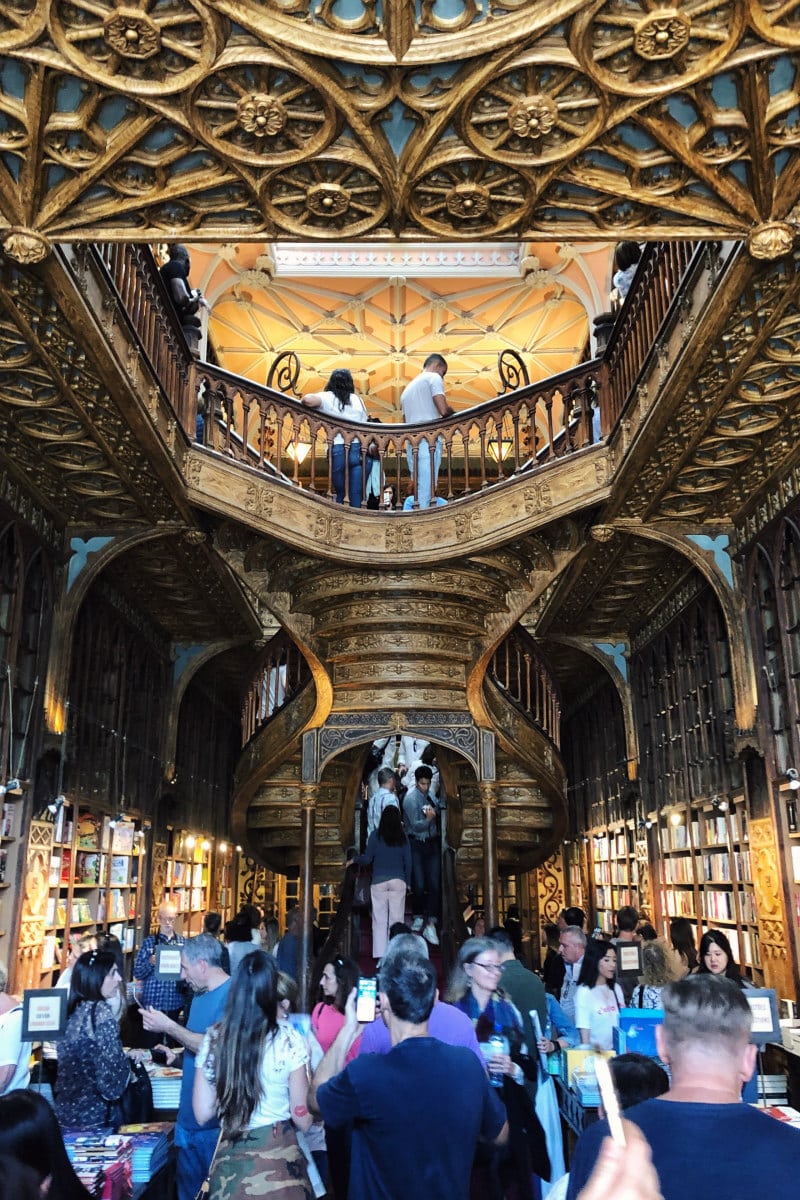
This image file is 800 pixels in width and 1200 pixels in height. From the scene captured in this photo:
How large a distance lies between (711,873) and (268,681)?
15.5ft

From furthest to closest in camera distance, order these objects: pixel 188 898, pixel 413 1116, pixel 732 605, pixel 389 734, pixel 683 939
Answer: pixel 188 898 < pixel 389 734 < pixel 732 605 < pixel 683 939 < pixel 413 1116

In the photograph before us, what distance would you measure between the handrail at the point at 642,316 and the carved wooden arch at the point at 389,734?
338 centimetres

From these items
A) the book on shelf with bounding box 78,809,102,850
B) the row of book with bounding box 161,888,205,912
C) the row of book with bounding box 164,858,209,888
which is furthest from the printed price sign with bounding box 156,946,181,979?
the row of book with bounding box 161,888,205,912

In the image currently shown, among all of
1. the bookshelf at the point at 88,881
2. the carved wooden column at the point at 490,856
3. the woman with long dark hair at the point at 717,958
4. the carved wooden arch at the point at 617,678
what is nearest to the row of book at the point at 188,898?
the bookshelf at the point at 88,881

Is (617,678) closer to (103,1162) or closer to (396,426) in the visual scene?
(396,426)

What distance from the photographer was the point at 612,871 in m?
12.1

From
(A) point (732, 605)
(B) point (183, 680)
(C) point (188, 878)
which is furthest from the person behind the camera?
(C) point (188, 878)

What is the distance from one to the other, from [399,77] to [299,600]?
17.7 ft

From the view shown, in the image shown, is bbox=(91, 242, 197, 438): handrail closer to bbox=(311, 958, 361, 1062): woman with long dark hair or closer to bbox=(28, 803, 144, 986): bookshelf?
bbox=(28, 803, 144, 986): bookshelf

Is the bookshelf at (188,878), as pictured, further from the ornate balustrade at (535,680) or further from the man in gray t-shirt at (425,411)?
the man in gray t-shirt at (425,411)

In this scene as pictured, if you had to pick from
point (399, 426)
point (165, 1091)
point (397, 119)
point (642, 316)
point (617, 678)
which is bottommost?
point (165, 1091)

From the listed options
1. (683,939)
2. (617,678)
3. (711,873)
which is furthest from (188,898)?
(683,939)

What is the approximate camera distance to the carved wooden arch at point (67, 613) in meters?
7.21

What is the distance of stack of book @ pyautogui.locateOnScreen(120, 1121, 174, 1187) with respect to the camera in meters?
3.03
